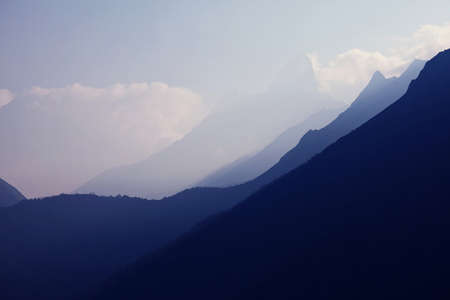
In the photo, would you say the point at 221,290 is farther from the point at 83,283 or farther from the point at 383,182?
the point at 83,283

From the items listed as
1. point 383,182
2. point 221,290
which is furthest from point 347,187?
point 221,290

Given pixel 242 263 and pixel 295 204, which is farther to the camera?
pixel 295 204

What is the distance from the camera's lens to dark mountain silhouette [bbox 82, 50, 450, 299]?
72.0 meters

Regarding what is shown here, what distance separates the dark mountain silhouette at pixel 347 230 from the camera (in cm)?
7200

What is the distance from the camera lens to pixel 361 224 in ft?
285

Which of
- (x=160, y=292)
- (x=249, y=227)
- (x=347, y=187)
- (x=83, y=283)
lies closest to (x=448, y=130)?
(x=347, y=187)

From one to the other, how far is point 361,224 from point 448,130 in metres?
41.5

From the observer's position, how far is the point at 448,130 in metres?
101

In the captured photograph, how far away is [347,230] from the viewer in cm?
8738

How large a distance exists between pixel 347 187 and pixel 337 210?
37.6 ft

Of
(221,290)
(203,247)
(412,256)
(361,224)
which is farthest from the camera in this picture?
(203,247)

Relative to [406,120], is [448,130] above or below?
below

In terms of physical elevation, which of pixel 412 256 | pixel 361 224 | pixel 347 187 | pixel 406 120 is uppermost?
pixel 406 120

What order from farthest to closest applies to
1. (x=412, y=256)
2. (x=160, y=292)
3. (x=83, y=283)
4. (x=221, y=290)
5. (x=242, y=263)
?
(x=83, y=283) → (x=160, y=292) → (x=242, y=263) → (x=221, y=290) → (x=412, y=256)
